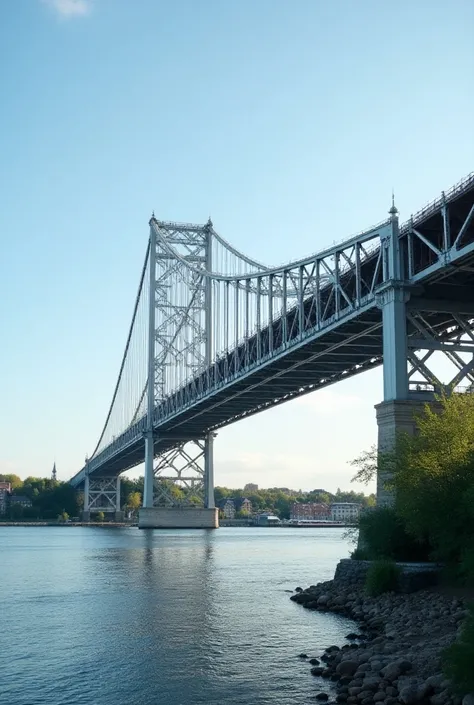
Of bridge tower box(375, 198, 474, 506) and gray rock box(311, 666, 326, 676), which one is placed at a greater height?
bridge tower box(375, 198, 474, 506)

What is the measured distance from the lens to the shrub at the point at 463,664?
12.9 metres

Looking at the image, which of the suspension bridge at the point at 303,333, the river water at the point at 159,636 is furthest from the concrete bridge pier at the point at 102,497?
the river water at the point at 159,636

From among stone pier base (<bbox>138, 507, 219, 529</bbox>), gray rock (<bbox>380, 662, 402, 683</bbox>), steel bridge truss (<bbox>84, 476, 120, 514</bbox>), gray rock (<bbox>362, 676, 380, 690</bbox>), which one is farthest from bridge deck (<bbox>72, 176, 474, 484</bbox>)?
steel bridge truss (<bbox>84, 476, 120, 514</bbox>)

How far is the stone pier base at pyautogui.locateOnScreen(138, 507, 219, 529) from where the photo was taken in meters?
83.9

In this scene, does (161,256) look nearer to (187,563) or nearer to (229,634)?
(187,563)

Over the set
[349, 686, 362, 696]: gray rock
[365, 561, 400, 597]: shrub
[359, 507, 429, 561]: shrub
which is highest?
[359, 507, 429, 561]: shrub

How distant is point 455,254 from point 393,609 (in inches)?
437

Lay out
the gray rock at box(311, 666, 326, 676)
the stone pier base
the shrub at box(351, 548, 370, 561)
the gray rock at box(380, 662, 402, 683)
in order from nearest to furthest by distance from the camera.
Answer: the gray rock at box(380, 662, 402, 683), the gray rock at box(311, 666, 326, 676), the shrub at box(351, 548, 370, 561), the stone pier base

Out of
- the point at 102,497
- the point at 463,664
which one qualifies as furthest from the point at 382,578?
the point at 102,497

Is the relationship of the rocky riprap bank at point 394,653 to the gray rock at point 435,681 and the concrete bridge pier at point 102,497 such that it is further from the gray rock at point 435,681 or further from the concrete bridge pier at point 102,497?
the concrete bridge pier at point 102,497

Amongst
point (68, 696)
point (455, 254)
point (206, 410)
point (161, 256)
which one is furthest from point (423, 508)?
point (161, 256)

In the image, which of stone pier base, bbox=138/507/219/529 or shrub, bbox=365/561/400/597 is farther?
stone pier base, bbox=138/507/219/529

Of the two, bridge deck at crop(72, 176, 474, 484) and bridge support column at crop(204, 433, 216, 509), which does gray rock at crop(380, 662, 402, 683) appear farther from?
bridge support column at crop(204, 433, 216, 509)

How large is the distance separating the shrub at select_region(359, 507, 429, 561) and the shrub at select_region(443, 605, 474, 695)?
39.9 feet
